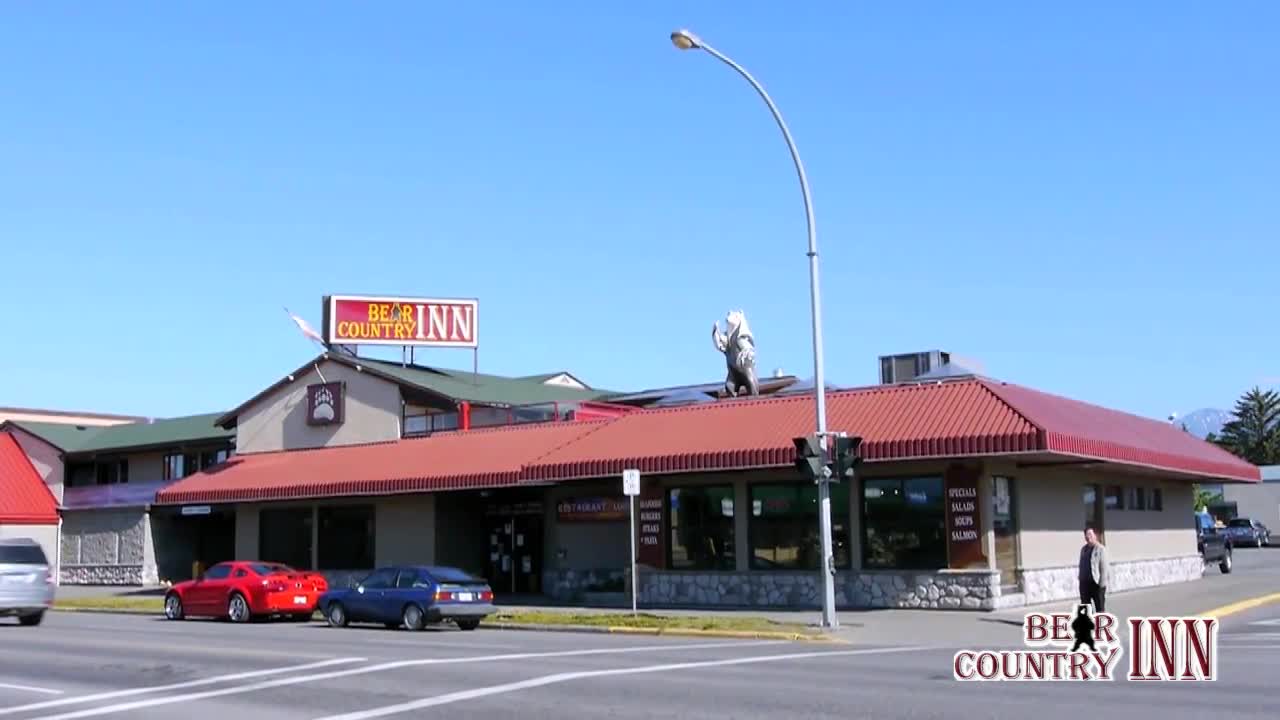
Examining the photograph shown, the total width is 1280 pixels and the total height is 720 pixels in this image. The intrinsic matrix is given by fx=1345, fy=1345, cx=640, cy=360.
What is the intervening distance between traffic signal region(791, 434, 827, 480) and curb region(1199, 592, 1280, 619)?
8.20 m

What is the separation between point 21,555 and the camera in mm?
28141

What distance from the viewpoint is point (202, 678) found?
16.5 metres

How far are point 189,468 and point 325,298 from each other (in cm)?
1126

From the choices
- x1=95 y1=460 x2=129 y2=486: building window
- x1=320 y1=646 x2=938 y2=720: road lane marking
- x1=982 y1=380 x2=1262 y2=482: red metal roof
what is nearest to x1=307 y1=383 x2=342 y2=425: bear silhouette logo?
x1=95 y1=460 x2=129 y2=486: building window

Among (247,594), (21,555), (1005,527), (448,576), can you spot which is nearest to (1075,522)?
(1005,527)

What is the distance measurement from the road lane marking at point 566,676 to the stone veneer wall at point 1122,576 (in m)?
8.39

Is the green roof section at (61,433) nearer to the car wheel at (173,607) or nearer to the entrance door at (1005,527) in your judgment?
the car wheel at (173,607)

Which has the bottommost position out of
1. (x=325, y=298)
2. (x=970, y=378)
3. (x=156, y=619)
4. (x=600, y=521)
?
(x=156, y=619)

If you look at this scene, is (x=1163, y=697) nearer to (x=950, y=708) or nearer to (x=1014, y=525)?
(x=950, y=708)

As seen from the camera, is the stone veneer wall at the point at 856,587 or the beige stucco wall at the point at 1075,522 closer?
the stone veneer wall at the point at 856,587

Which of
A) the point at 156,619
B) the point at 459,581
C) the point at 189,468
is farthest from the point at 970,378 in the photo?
the point at 189,468

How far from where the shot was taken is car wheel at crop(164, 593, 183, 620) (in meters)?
31.7

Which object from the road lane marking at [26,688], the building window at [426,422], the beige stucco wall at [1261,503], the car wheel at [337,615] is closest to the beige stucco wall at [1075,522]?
the car wheel at [337,615]

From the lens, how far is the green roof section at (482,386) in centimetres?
4056
